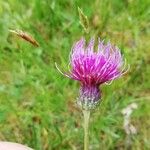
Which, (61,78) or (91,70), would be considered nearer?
(91,70)

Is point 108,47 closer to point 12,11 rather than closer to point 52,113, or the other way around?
point 52,113

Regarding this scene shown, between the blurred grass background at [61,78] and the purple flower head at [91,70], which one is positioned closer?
the purple flower head at [91,70]

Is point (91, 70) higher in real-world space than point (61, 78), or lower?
lower

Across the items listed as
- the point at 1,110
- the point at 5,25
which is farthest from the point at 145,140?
the point at 5,25
